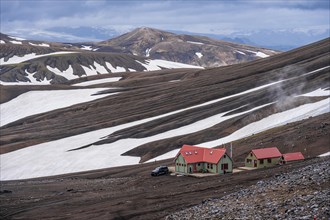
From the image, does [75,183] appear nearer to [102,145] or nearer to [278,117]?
[102,145]

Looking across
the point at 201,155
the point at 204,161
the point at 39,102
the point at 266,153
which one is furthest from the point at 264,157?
the point at 39,102

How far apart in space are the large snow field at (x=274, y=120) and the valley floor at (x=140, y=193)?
47.9ft

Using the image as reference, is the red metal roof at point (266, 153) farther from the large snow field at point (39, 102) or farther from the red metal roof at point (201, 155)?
the large snow field at point (39, 102)

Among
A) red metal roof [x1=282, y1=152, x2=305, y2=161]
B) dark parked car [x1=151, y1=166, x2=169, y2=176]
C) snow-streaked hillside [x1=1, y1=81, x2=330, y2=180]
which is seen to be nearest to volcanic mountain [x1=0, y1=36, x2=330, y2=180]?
snow-streaked hillside [x1=1, y1=81, x2=330, y2=180]

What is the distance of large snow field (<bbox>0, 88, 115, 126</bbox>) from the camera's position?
14525 cm

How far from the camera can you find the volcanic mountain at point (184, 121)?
7575cm

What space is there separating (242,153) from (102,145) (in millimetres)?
34674

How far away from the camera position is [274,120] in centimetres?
8094

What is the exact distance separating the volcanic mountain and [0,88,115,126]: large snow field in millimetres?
1582

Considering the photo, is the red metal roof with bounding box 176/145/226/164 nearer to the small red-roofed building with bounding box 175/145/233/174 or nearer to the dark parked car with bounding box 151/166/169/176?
the small red-roofed building with bounding box 175/145/233/174

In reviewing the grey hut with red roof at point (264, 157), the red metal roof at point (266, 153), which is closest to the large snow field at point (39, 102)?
the grey hut with red roof at point (264, 157)

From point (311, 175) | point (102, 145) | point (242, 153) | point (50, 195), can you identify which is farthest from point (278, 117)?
point (311, 175)

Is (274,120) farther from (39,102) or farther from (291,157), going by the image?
(39,102)

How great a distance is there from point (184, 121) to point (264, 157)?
130 ft
